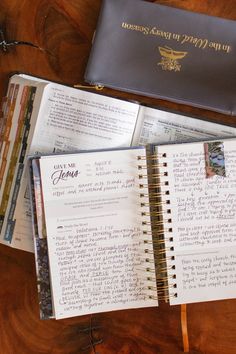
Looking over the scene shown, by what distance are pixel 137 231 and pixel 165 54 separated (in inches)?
13.1

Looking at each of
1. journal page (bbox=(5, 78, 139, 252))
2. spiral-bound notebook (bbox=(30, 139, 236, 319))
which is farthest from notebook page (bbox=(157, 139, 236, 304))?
journal page (bbox=(5, 78, 139, 252))

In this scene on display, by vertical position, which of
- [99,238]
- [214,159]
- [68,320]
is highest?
[214,159]

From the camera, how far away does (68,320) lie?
2.84 feet

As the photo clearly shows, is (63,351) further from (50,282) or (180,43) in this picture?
(180,43)

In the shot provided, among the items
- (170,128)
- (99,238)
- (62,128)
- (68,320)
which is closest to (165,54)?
(170,128)

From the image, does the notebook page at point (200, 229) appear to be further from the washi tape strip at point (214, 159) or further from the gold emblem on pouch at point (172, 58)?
the gold emblem on pouch at point (172, 58)

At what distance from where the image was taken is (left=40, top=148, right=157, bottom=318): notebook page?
2.73 feet

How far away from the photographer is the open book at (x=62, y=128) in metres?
0.85

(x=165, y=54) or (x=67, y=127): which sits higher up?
(x=165, y=54)

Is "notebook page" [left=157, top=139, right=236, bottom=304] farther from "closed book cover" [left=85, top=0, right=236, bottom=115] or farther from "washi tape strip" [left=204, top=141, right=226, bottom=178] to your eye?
"closed book cover" [left=85, top=0, right=236, bottom=115]

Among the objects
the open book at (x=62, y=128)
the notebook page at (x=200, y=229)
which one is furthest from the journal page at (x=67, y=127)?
the notebook page at (x=200, y=229)

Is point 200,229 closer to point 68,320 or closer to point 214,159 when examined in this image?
point 214,159

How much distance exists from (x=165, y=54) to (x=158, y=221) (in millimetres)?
310

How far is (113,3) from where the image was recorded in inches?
32.9
